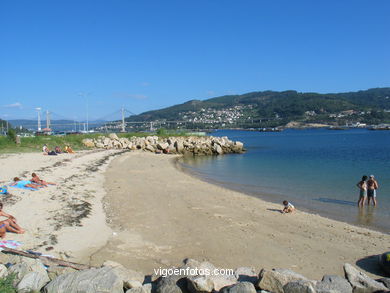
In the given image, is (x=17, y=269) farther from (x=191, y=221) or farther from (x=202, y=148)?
(x=202, y=148)

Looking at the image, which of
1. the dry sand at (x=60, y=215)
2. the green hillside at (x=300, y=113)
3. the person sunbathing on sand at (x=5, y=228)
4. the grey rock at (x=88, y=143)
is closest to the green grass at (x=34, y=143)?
the grey rock at (x=88, y=143)

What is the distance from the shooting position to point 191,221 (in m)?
9.89

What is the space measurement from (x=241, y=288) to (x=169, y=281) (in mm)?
1054

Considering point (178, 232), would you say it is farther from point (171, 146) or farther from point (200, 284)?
point (171, 146)

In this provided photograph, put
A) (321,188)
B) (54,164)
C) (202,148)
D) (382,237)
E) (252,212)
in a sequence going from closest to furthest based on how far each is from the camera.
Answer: (382,237) < (252,212) < (321,188) < (54,164) < (202,148)

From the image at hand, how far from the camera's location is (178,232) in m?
8.81

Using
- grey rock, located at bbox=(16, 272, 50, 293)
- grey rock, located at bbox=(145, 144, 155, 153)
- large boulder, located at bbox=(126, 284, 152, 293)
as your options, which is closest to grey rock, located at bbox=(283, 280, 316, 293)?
large boulder, located at bbox=(126, 284, 152, 293)

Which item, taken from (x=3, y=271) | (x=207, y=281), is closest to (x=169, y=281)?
(x=207, y=281)

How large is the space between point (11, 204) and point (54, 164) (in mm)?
9960

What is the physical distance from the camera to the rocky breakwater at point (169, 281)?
4574 mm

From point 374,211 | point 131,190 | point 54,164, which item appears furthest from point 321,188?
point 54,164

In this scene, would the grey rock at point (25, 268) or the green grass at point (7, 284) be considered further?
the grey rock at point (25, 268)

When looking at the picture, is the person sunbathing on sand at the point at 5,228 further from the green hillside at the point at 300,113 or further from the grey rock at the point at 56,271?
the green hillside at the point at 300,113

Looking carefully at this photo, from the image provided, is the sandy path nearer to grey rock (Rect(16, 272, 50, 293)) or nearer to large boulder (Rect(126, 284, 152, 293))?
large boulder (Rect(126, 284, 152, 293))
